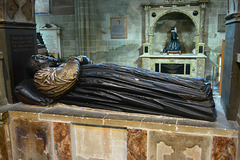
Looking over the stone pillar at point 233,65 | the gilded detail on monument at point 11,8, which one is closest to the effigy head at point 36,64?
the gilded detail on monument at point 11,8

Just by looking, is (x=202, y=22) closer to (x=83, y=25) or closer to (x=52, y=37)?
(x=83, y=25)

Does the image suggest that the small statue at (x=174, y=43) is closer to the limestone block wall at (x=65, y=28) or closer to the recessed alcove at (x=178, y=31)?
the recessed alcove at (x=178, y=31)

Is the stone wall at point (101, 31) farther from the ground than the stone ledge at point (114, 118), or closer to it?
farther from the ground

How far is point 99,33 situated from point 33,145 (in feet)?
21.9

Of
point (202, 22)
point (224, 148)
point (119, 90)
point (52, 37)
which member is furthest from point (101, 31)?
point (224, 148)

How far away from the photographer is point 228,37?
2156 millimetres

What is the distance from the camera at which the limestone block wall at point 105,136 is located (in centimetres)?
195

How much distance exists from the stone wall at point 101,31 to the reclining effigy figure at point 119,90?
5.86 metres

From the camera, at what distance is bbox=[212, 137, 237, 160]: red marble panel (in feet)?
6.27

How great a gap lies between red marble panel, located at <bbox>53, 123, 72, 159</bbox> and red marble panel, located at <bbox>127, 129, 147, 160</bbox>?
23.8 inches

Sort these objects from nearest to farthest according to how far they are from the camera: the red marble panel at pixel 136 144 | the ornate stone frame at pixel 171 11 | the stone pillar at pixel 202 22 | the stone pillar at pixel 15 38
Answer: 1. the red marble panel at pixel 136 144
2. the stone pillar at pixel 15 38
3. the stone pillar at pixel 202 22
4. the ornate stone frame at pixel 171 11

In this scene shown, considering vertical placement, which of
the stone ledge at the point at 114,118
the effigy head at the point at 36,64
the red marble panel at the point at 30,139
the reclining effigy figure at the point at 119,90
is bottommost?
the red marble panel at the point at 30,139

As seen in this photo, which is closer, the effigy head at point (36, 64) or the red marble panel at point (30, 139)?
the red marble panel at point (30, 139)

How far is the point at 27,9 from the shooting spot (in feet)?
9.27
